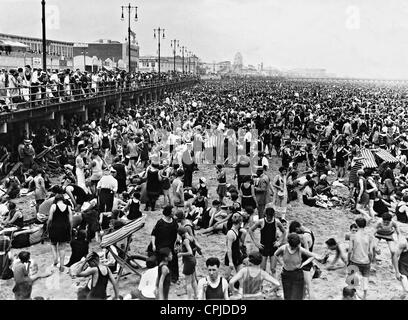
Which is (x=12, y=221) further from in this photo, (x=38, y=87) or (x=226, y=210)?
(x=38, y=87)

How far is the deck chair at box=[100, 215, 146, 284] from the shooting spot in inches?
275

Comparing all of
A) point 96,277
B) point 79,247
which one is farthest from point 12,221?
point 96,277

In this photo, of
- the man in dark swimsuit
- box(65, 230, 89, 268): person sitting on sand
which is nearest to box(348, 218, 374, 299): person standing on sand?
the man in dark swimsuit

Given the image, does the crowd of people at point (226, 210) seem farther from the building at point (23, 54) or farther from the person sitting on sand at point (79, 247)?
the building at point (23, 54)

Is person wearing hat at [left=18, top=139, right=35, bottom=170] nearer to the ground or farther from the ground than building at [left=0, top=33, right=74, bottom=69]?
nearer to the ground

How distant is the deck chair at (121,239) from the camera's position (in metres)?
6.98

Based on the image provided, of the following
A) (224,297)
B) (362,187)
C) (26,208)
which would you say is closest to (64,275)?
(224,297)

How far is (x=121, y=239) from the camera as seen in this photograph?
716 centimetres

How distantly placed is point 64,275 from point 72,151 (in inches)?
404

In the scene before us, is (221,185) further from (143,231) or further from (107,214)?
(107,214)

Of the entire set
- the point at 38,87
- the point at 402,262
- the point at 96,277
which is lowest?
the point at 402,262

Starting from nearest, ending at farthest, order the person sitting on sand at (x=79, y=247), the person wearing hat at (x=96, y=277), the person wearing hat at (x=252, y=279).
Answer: the person wearing hat at (x=252, y=279)
the person wearing hat at (x=96, y=277)
the person sitting on sand at (x=79, y=247)

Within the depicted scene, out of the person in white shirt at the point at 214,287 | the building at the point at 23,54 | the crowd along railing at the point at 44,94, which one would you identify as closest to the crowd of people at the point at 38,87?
the crowd along railing at the point at 44,94

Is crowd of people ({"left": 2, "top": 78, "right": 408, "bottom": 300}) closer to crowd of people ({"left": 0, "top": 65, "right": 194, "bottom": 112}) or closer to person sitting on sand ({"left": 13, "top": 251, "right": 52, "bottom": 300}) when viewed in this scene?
person sitting on sand ({"left": 13, "top": 251, "right": 52, "bottom": 300})
